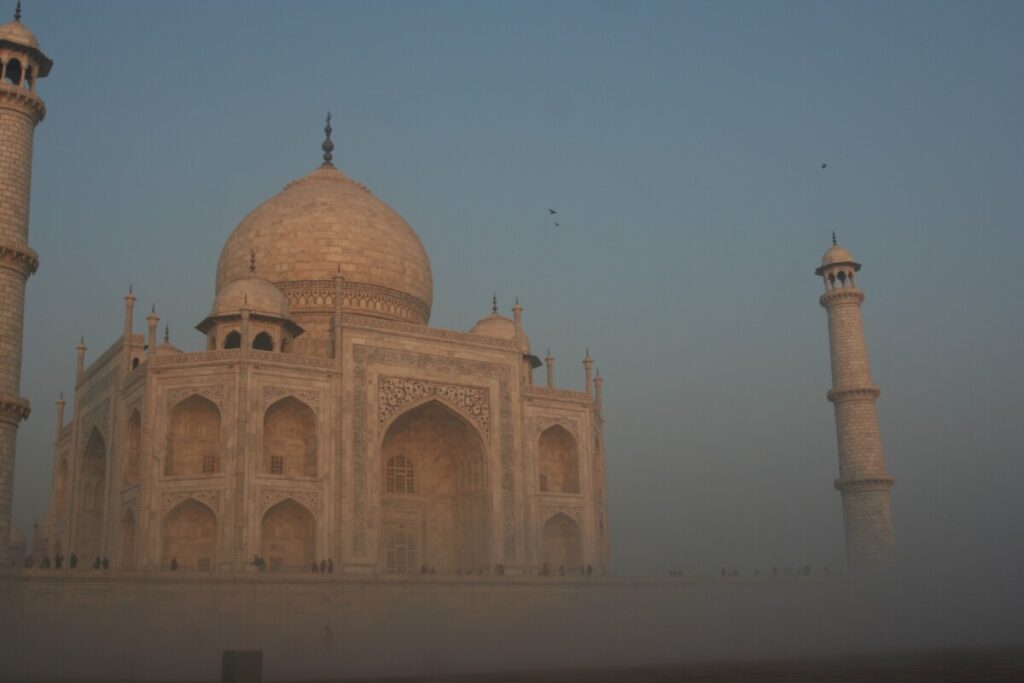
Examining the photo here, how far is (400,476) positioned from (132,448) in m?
6.91

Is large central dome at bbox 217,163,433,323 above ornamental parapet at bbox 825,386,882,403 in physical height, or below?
above

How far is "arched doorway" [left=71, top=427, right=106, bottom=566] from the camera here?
2681 centimetres

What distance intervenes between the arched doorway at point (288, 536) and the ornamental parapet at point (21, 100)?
32.3 ft

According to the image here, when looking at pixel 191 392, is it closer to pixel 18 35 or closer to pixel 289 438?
pixel 289 438

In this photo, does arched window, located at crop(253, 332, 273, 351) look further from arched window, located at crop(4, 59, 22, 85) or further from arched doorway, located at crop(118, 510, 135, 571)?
arched window, located at crop(4, 59, 22, 85)

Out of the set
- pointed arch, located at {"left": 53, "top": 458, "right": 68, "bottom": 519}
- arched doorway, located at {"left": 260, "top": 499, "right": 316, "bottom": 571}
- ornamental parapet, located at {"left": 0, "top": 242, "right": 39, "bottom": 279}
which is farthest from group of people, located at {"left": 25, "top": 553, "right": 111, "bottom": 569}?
ornamental parapet, located at {"left": 0, "top": 242, "right": 39, "bottom": 279}

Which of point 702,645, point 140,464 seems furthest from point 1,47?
point 702,645

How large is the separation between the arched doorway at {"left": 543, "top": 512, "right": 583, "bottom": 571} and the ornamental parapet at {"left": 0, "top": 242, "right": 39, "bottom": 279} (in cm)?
1499

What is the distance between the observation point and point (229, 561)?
2297 centimetres

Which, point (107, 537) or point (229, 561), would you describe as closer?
point (229, 561)

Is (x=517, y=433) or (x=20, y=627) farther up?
(x=517, y=433)

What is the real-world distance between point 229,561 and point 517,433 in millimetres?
8392

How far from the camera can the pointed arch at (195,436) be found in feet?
81.1

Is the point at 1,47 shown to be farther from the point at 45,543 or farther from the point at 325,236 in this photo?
the point at 45,543
